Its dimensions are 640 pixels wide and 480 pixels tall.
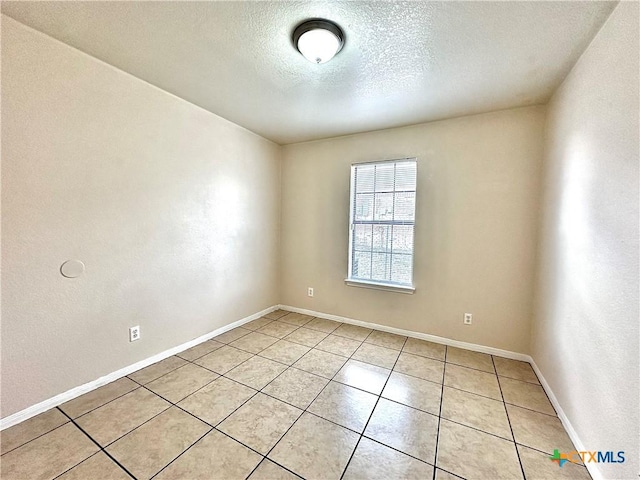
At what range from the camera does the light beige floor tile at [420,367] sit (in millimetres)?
2281

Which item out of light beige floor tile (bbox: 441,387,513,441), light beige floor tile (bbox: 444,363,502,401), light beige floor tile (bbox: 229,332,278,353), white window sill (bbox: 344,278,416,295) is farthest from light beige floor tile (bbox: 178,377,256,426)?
white window sill (bbox: 344,278,416,295)

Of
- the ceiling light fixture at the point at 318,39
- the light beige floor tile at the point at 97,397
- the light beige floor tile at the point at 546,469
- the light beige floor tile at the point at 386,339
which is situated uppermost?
the ceiling light fixture at the point at 318,39

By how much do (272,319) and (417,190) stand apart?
8.37ft

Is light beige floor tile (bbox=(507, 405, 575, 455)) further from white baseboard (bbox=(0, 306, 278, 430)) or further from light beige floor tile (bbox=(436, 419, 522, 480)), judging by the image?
white baseboard (bbox=(0, 306, 278, 430))

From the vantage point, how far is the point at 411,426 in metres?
1.69

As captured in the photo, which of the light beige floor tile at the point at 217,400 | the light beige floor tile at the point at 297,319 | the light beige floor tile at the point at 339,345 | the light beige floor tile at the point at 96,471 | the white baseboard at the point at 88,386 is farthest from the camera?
the light beige floor tile at the point at 297,319

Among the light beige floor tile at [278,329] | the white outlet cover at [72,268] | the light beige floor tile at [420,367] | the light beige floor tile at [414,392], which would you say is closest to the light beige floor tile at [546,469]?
the light beige floor tile at [414,392]

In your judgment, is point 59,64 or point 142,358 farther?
point 142,358

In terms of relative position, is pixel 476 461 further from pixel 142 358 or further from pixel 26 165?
pixel 26 165

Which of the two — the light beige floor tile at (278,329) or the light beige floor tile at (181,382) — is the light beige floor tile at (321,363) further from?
the light beige floor tile at (181,382)

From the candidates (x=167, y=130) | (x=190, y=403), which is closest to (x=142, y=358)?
(x=190, y=403)

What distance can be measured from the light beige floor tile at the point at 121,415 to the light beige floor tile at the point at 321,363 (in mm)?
1117

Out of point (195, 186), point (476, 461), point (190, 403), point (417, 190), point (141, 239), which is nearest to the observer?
point (476, 461)

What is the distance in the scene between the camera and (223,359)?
2.50m
